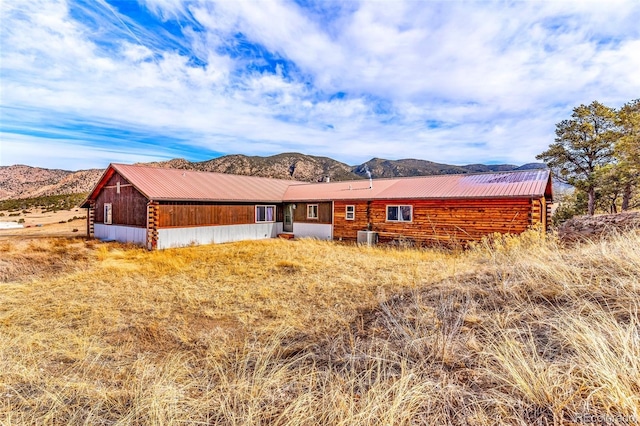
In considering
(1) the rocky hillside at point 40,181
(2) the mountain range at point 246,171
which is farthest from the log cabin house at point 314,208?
(1) the rocky hillside at point 40,181

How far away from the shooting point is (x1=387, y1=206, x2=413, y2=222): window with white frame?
57.5 feet

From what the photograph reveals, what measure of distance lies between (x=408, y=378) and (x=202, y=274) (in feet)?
30.3

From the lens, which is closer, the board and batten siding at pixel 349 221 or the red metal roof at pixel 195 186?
the red metal roof at pixel 195 186

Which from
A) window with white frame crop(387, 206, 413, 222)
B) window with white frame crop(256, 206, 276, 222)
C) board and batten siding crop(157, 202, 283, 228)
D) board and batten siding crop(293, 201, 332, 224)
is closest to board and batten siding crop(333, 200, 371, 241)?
board and batten siding crop(293, 201, 332, 224)

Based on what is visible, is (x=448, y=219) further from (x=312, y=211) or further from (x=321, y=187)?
(x=321, y=187)

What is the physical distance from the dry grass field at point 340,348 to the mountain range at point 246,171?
5757cm

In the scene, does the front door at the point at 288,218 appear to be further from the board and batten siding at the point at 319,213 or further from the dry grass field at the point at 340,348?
the dry grass field at the point at 340,348

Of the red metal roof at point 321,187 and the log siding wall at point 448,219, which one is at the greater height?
the red metal roof at point 321,187

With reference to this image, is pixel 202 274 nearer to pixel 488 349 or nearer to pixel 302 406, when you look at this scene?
pixel 302 406

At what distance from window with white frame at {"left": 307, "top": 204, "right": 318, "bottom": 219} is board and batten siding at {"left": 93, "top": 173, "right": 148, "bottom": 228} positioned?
403 inches

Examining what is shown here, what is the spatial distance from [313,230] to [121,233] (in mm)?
11987

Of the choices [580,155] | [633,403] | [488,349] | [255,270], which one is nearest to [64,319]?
[255,270]

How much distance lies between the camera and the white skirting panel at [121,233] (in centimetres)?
1697

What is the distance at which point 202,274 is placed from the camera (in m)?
10.8
